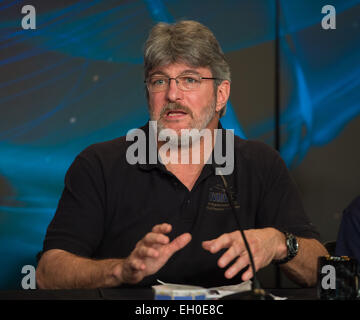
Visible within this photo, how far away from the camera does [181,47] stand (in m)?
1.97

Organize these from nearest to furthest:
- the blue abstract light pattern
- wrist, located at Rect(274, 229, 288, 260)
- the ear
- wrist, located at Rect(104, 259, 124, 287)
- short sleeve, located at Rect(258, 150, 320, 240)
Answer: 1. wrist, located at Rect(104, 259, 124, 287)
2. wrist, located at Rect(274, 229, 288, 260)
3. short sleeve, located at Rect(258, 150, 320, 240)
4. the ear
5. the blue abstract light pattern

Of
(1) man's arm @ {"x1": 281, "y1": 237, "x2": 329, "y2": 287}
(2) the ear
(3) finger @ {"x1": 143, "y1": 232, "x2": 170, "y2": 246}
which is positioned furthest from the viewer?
(2) the ear

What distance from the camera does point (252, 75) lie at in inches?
126

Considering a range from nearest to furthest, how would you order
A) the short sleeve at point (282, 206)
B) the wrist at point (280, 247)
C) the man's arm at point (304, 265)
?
the wrist at point (280, 247) < the man's arm at point (304, 265) < the short sleeve at point (282, 206)

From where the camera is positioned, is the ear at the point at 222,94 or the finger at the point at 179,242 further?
the ear at the point at 222,94

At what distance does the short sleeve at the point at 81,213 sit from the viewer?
Result: 1.77 metres

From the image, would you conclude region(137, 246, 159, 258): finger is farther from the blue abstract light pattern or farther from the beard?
the blue abstract light pattern

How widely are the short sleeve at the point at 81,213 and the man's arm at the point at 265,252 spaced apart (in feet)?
1.61

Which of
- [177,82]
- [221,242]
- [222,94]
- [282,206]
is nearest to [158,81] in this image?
[177,82]

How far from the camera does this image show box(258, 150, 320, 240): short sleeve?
1.90m

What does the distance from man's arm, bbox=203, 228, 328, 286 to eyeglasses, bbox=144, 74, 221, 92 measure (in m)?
0.65

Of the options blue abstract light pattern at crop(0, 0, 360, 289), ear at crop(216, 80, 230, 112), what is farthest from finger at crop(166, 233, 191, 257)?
blue abstract light pattern at crop(0, 0, 360, 289)

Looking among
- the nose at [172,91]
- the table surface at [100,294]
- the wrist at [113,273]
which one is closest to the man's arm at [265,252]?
the table surface at [100,294]

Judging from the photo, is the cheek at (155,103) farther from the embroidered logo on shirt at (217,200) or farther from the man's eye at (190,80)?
the embroidered logo on shirt at (217,200)
